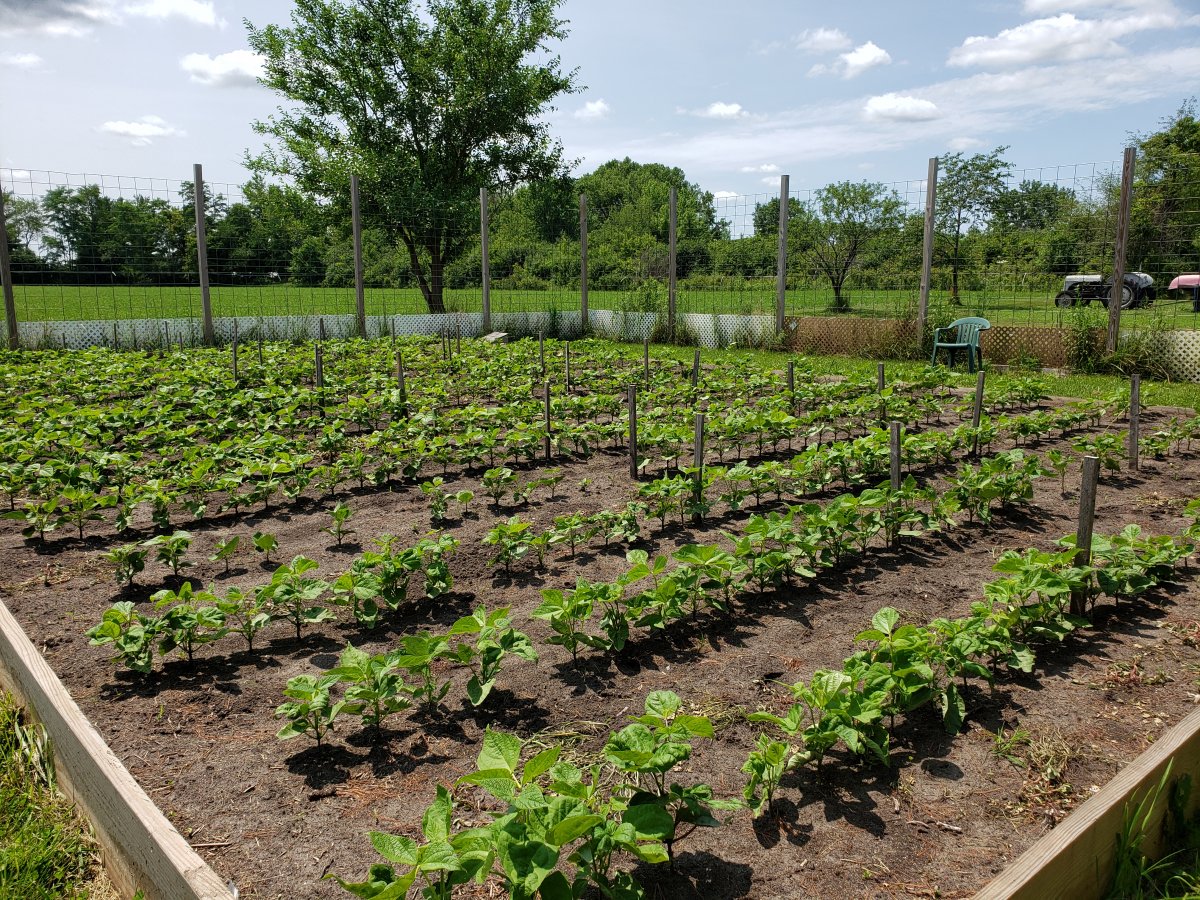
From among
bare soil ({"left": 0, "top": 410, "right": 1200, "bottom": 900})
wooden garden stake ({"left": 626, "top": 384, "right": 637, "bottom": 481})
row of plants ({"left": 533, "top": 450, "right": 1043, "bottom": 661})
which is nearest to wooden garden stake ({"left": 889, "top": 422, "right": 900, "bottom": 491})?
row of plants ({"left": 533, "top": 450, "right": 1043, "bottom": 661})

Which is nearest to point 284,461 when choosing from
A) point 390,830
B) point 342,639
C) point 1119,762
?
point 342,639

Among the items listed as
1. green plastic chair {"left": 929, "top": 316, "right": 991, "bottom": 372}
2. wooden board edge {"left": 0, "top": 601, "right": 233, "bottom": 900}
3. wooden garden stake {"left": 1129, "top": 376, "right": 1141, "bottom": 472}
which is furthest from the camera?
green plastic chair {"left": 929, "top": 316, "right": 991, "bottom": 372}

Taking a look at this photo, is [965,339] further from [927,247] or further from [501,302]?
[501,302]

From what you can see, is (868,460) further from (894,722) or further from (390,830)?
(390,830)

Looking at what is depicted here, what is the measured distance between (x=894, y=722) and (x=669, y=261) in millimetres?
13031

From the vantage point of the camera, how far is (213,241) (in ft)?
45.1

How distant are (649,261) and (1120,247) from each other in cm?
844

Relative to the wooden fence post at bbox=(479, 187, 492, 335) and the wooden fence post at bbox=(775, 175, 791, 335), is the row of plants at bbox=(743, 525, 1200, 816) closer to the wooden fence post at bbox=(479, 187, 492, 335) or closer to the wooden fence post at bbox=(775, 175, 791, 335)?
the wooden fence post at bbox=(775, 175, 791, 335)

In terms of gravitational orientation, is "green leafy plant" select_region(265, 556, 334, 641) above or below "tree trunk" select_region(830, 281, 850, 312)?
below

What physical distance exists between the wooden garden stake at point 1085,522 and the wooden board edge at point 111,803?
3.21 meters

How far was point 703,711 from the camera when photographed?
2.71 meters

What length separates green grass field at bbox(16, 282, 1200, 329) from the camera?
1173 centimetres

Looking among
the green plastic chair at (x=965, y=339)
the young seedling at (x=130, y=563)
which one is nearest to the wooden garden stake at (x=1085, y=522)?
the young seedling at (x=130, y=563)

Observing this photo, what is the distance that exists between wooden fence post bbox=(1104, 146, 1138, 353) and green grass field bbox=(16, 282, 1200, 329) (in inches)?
15.6
